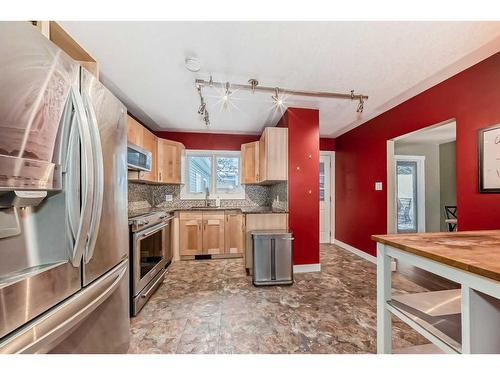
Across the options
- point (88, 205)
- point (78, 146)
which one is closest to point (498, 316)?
point (88, 205)

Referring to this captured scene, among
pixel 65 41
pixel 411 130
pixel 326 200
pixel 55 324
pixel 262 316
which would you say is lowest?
pixel 262 316

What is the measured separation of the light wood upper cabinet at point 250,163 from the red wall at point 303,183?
0.77 metres

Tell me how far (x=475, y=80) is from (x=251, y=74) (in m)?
2.17

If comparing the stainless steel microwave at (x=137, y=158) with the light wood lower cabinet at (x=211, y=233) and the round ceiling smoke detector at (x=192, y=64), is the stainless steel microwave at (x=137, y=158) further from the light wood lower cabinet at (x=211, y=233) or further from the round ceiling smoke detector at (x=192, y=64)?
the light wood lower cabinet at (x=211, y=233)

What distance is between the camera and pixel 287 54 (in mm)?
1795

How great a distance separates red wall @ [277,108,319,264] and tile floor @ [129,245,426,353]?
0.42 m

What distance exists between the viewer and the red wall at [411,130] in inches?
74.5

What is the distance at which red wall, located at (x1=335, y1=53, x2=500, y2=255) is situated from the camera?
6.21ft

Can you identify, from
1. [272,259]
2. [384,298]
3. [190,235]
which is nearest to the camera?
[384,298]

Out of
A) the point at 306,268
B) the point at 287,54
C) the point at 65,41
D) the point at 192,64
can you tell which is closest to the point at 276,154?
the point at 287,54

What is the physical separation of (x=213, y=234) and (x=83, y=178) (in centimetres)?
289

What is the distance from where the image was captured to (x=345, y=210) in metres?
4.22

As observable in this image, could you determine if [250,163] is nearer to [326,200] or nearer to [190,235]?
[190,235]

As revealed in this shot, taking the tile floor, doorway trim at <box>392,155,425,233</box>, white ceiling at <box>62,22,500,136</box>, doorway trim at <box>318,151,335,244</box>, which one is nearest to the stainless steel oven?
the tile floor
